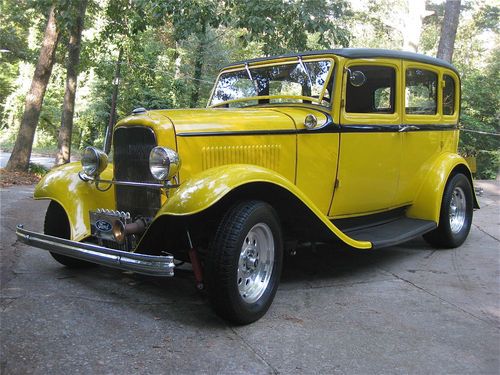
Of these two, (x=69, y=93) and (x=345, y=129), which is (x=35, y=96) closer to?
(x=69, y=93)

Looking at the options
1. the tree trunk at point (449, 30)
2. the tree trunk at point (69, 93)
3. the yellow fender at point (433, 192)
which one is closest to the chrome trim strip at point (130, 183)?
the yellow fender at point (433, 192)

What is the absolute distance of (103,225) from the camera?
3723 mm

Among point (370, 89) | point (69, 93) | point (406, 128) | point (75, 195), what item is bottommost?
point (75, 195)

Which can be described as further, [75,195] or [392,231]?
[392,231]

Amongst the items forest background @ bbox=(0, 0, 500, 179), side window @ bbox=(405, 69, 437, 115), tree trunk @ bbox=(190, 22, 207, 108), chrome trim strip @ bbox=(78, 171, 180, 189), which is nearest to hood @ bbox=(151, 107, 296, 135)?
chrome trim strip @ bbox=(78, 171, 180, 189)

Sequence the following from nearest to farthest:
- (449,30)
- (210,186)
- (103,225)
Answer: (210,186) → (103,225) → (449,30)

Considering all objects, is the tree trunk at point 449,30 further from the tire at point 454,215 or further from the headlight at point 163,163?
the headlight at point 163,163

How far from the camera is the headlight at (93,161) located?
4157mm

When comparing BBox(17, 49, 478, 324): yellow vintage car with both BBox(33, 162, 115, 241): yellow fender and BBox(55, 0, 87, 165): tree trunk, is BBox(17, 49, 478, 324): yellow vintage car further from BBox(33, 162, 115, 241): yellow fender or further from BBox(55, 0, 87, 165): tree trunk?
BBox(55, 0, 87, 165): tree trunk

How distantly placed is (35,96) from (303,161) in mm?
10442

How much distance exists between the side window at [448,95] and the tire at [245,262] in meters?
3.36

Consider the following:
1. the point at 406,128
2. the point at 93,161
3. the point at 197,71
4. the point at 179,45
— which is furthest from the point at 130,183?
the point at 179,45

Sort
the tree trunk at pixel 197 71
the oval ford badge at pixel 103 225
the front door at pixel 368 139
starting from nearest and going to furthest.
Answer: the oval ford badge at pixel 103 225 < the front door at pixel 368 139 < the tree trunk at pixel 197 71

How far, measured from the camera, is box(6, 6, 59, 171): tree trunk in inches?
490
